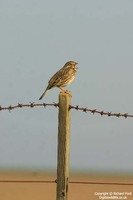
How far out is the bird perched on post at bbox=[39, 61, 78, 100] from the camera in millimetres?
14711

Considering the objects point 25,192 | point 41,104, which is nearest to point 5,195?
point 25,192

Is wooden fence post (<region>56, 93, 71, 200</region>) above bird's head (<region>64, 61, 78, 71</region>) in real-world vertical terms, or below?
below

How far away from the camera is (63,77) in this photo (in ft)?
49.4

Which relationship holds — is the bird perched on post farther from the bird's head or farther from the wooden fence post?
the wooden fence post

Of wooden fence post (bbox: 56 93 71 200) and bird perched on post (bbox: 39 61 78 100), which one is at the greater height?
bird perched on post (bbox: 39 61 78 100)

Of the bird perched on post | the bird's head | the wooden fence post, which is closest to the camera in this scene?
the wooden fence post

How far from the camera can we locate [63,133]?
890 centimetres

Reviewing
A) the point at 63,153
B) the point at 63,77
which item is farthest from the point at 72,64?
the point at 63,153

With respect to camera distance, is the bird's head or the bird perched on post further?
the bird's head

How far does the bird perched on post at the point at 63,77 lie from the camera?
48.3 feet

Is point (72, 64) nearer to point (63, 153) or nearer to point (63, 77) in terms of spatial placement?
point (63, 77)

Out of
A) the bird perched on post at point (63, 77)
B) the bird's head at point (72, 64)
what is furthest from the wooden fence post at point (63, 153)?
the bird's head at point (72, 64)

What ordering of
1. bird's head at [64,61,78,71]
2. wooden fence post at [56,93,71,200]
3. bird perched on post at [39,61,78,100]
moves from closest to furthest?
wooden fence post at [56,93,71,200] → bird perched on post at [39,61,78,100] → bird's head at [64,61,78,71]

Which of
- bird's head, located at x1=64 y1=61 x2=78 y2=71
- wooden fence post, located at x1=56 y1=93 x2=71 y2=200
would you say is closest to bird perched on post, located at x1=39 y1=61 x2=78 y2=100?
bird's head, located at x1=64 y1=61 x2=78 y2=71
